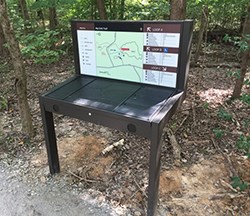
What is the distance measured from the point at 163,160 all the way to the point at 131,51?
1254 mm

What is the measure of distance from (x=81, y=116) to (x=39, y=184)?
0.98 m

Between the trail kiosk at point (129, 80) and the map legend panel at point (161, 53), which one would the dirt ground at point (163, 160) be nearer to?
the trail kiosk at point (129, 80)

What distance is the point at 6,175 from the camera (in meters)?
2.44

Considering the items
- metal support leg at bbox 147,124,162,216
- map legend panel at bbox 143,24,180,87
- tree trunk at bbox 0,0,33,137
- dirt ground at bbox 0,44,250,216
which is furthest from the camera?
tree trunk at bbox 0,0,33,137

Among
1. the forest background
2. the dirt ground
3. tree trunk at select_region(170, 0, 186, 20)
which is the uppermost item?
tree trunk at select_region(170, 0, 186, 20)

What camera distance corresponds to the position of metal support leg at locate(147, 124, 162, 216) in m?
1.55

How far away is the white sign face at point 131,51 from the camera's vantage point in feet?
5.79

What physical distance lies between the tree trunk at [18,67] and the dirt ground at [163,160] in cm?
25

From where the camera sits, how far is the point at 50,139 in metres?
2.24

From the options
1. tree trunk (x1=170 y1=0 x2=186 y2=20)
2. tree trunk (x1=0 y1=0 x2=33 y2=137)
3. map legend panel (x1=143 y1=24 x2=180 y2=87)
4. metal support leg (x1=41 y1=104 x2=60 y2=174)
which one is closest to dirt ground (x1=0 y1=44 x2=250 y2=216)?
metal support leg (x1=41 y1=104 x2=60 y2=174)

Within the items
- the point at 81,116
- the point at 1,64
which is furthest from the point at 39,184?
the point at 1,64

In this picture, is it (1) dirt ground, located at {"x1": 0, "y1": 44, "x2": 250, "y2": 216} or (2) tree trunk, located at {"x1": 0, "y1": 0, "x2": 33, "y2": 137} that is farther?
(2) tree trunk, located at {"x1": 0, "y1": 0, "x2": 33, "y2": 137}

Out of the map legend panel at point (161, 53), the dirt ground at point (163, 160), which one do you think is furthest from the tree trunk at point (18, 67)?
the map legend panel at point (161, 53)

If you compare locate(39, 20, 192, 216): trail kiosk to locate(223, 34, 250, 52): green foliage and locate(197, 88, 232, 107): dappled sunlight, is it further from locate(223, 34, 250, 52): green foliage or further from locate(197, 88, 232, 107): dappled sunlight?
locate(197, 88, 232, 107): dappled sunlight
